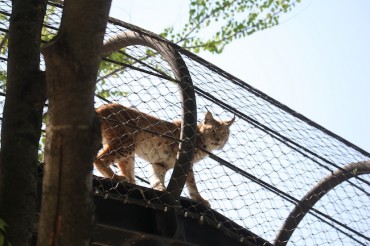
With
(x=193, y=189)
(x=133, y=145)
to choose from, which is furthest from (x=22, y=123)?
(x=133, y=145)

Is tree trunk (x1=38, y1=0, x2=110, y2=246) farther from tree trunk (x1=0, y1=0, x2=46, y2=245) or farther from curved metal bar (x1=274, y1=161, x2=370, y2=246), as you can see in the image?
curved metal bar (x1=274, y1=161, x2=370, y2=246)

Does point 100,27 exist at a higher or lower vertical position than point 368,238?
higher

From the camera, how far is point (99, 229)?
3584mm

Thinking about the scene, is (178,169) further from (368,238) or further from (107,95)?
(107,95)

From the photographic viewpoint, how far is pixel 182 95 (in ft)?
14.5

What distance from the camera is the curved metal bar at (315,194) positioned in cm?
464

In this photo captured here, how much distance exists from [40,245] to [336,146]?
3.45 meters

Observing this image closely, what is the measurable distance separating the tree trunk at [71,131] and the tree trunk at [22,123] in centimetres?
28

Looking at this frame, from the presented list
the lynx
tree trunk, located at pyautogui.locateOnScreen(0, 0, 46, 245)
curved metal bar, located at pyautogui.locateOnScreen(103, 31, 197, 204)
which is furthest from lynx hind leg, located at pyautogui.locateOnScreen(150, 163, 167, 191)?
tree trunk, located at pyautogui.locateOnScreen(0, 0, 46, 245)

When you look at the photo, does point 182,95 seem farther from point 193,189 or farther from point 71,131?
point 71,131

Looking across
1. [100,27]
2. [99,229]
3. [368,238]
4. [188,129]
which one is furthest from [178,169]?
[100,27]

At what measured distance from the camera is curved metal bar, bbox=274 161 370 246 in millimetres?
4645

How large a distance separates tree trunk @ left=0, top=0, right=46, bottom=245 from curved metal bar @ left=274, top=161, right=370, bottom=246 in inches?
95.6

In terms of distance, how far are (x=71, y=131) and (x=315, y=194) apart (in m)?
2.93
